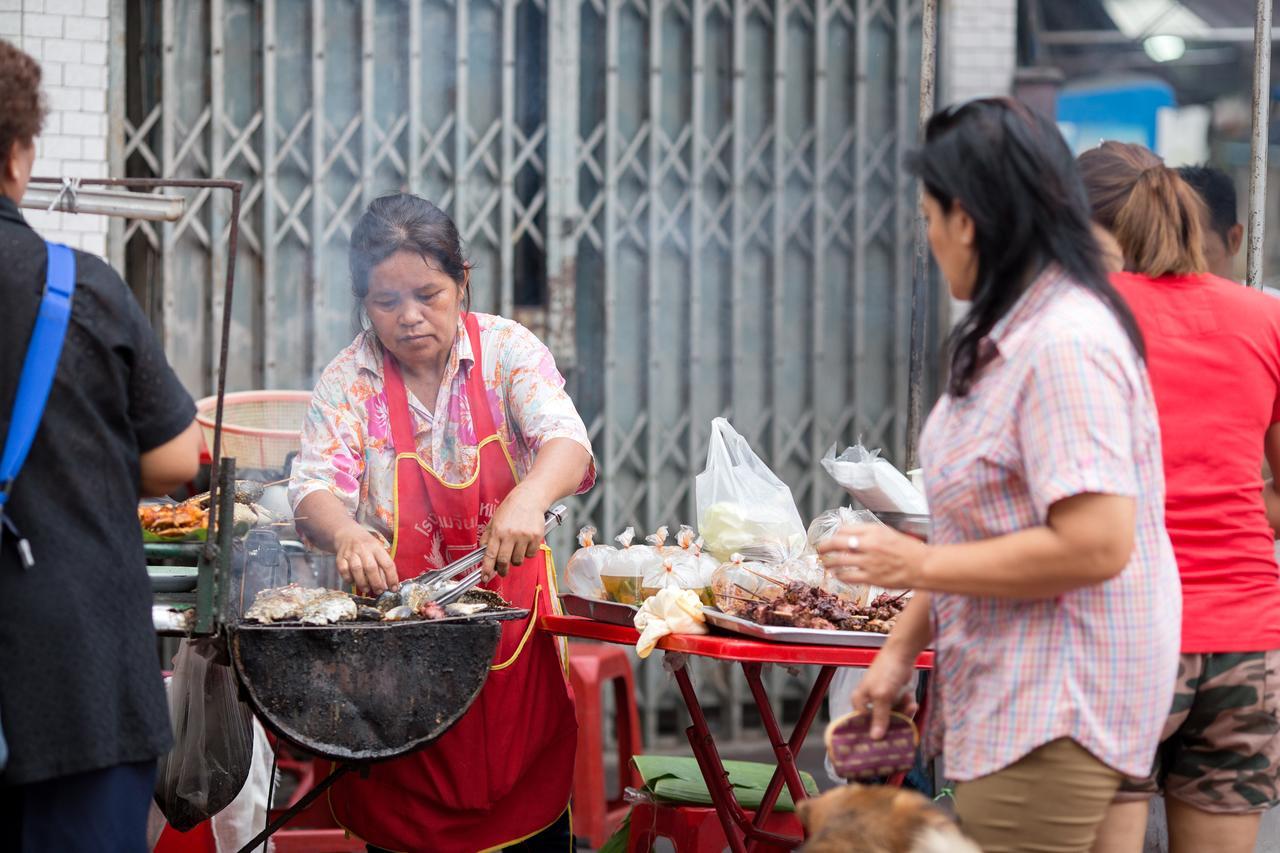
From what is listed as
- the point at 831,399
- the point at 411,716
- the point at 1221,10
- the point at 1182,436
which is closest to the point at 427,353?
the point at 411,716

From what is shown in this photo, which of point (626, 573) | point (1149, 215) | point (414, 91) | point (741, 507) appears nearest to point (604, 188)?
point (414, 91)

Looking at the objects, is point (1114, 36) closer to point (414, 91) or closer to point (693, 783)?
point (414, 91)

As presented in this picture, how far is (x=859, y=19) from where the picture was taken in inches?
249

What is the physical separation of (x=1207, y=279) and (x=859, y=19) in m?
3.98

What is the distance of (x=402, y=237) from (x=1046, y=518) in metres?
1.91

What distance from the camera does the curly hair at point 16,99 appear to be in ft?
7.21

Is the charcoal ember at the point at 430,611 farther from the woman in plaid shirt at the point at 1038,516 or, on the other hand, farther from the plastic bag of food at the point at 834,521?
the woman in plaid shirt at the point at 1038,516

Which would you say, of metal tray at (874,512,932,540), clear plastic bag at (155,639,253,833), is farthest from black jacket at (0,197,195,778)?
metal tray at (874,512,932,540)

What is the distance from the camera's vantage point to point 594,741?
497 centimetres

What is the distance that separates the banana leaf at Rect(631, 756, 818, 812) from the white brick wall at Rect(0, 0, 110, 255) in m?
3.07

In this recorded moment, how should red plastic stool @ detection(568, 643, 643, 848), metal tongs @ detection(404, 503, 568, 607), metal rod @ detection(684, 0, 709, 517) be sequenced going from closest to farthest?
metal tongs @ detection(404, 503, 568, 607), red plastic stool @ detection(568, 643, 643, 848), metal rod @ detection(684, 0, 709, 517)

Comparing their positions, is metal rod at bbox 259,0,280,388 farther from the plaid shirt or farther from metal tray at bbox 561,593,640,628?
the plaid shirt

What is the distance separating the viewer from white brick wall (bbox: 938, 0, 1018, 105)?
6.32 m

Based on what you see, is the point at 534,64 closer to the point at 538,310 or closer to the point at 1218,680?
the point at 538,310
